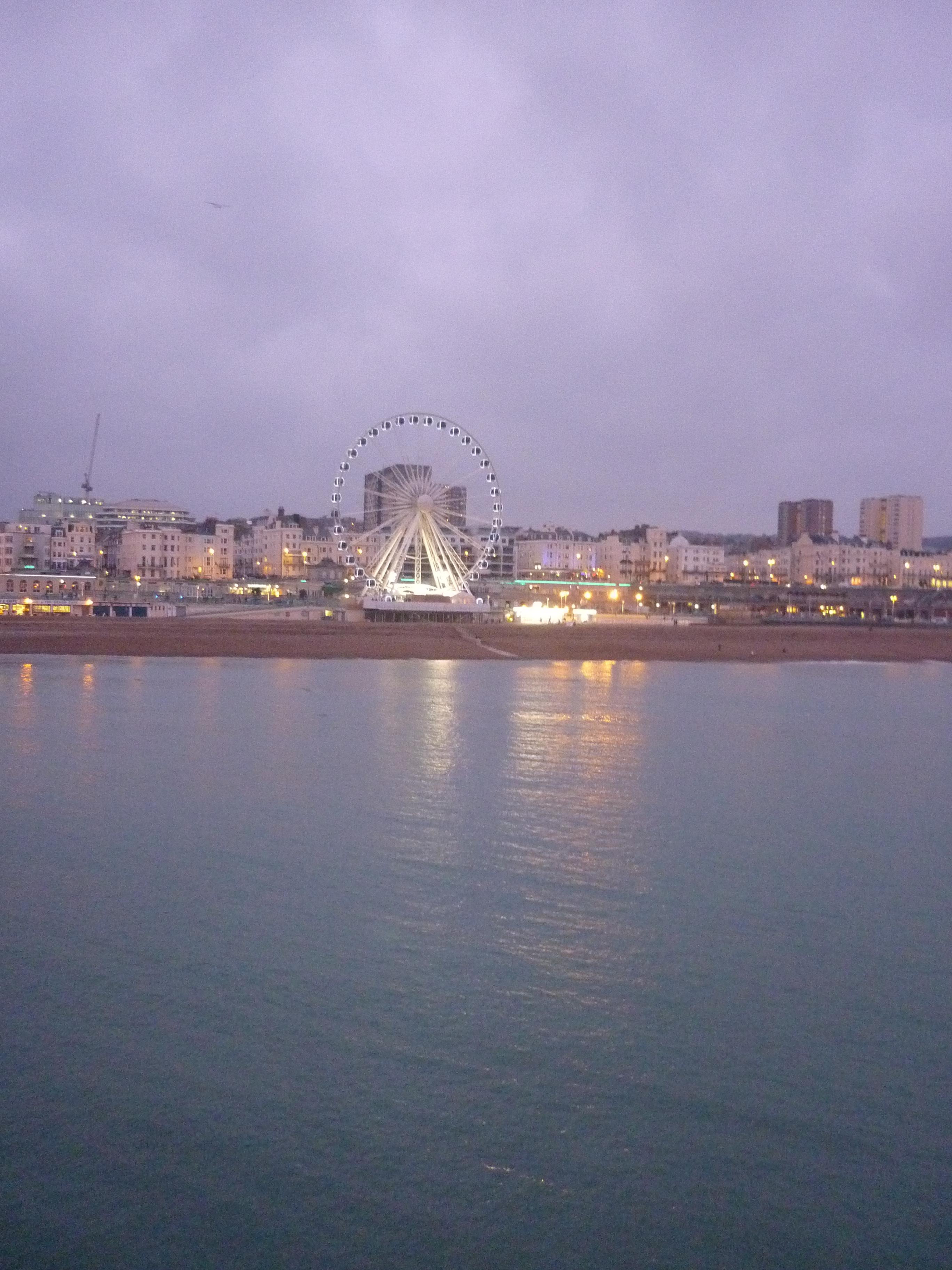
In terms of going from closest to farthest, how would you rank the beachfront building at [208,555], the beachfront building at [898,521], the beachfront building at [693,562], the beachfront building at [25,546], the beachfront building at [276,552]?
the beachfront building at [25,546] < the beachfront building at [208,555] < the beachfront building at [276,552] < the beachfront building at [693,562] < the beachfront building at [898,521]

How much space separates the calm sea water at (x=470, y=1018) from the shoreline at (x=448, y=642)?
A: 867 inches

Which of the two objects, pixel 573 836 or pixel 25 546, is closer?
pixel 573 836

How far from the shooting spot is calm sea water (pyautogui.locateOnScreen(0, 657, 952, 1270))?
5289mm

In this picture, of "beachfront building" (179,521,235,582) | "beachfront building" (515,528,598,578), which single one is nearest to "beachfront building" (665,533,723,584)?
"beachfront building" (515,528,598,578)

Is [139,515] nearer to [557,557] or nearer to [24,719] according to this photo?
[557,557]

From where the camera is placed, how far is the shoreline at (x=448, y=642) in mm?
37312

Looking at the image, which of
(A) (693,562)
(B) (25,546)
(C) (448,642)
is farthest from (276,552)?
(C) (448,642)

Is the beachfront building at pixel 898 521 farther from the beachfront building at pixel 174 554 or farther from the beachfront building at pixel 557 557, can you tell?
the beachfront building at pixel 174 554

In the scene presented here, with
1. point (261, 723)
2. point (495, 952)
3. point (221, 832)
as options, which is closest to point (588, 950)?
point (495, 952)

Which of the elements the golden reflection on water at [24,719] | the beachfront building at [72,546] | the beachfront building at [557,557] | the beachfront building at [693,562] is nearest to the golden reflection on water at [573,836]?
the golden reflection on water at [24,719]

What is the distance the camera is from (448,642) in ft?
141

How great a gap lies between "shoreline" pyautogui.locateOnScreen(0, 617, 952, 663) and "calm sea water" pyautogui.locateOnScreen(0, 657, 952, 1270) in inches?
867

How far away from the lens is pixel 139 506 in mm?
112125

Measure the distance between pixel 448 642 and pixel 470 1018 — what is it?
1413 inches
